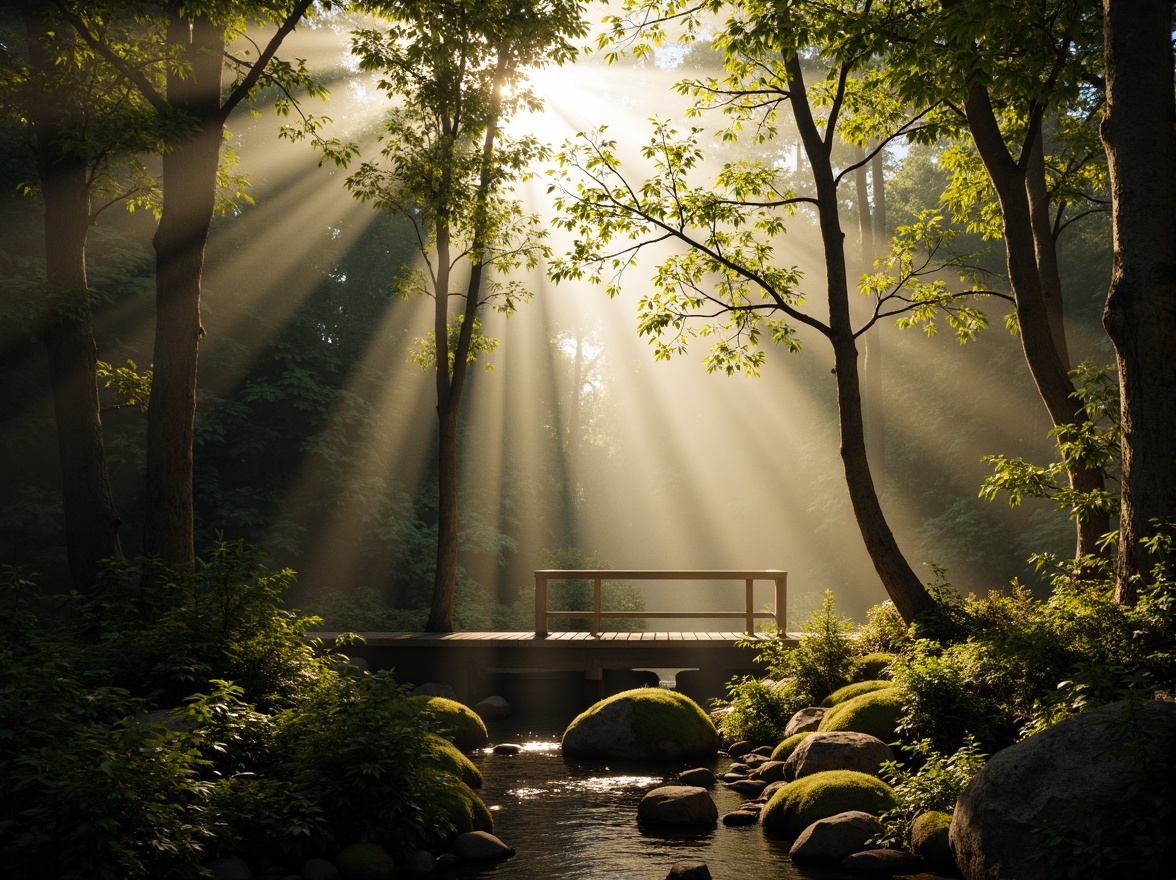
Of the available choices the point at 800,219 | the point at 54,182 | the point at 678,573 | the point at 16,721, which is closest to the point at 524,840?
the point at 16,721

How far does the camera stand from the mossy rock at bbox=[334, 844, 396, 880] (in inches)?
284

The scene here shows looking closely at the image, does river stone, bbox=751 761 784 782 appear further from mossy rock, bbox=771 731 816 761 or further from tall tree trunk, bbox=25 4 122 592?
tall tree trunk, bbox=25 4 122 592

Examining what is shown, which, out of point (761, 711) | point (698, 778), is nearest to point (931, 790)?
point (698, 778)

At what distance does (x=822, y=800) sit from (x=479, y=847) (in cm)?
295

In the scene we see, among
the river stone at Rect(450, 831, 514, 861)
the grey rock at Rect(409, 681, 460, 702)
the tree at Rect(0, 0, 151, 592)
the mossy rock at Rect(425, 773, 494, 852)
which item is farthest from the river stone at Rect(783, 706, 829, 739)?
the tree at Rect(0, 0, 151, 592)

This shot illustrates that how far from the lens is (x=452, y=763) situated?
975 centimetres

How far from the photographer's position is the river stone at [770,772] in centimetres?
1045

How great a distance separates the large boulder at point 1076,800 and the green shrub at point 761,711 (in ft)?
18.1

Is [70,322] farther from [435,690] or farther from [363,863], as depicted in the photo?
[363,863]

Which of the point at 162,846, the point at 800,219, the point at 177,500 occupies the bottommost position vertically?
the point at 162,846

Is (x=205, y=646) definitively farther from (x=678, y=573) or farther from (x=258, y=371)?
(x=258, y=371)

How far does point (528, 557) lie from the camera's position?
106 feet

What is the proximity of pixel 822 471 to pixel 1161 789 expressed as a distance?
30.7 metres

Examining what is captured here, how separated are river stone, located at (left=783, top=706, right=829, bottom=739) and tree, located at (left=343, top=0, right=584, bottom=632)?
768 centimetres
